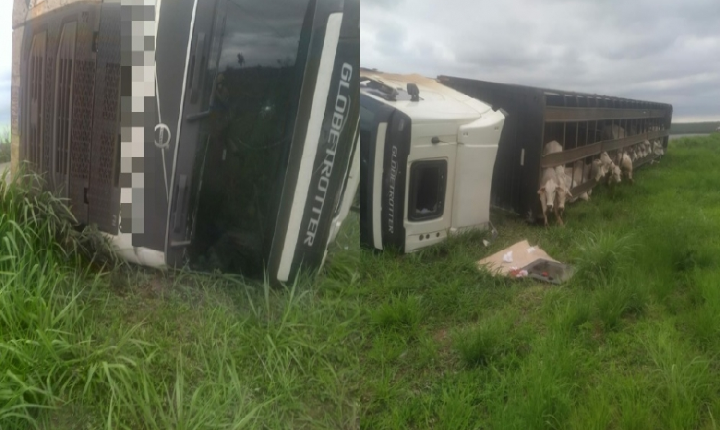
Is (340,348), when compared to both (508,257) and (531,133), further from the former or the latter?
(531,133)

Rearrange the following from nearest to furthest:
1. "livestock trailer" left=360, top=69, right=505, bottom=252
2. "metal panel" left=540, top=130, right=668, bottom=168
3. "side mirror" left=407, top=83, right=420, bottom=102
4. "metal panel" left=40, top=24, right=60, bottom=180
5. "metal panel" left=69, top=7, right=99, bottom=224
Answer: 1. "metal panel" left=69, top=7, right=99, bottom=224
2. "metal panel" left=40, top=24, right=60, bottom=180
3. "livestock trailer" left=360, top=69, right=505, bottom=252
4. "side mirror" left=407, top=83, right=420, bottom=102
5. "metal panel" left=540, top=130, right=668, bottom=168

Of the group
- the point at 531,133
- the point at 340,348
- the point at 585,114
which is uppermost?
the point at 585,114

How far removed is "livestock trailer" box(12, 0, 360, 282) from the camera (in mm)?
2184

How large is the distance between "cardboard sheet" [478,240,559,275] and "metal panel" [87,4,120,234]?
2216mm

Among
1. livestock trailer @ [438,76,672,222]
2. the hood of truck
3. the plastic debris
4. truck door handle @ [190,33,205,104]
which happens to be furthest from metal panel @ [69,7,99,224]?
livestock trailer @ [438,76,672,222]

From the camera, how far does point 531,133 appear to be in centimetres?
473

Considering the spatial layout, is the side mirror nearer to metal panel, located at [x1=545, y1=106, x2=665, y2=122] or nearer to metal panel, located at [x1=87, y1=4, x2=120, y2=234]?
metal panel, located at [x1=545, y1=106, x2=665, y2=122]

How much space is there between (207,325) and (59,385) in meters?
0.58

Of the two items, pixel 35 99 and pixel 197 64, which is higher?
pixel 197 64

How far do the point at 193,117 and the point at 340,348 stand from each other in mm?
1103

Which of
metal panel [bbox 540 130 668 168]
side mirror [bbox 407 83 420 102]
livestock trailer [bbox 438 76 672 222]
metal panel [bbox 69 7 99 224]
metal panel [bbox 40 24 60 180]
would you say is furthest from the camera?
metal panel [bbox 540 130 668 168]

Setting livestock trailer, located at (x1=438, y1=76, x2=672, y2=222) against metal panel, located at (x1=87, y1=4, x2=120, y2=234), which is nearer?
metal panel, located at (x1=87, y1=4, x2=120, y2=234)

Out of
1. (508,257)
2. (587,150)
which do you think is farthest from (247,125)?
(587,150)

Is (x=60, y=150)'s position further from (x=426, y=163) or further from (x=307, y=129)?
(x=426, y=163)
